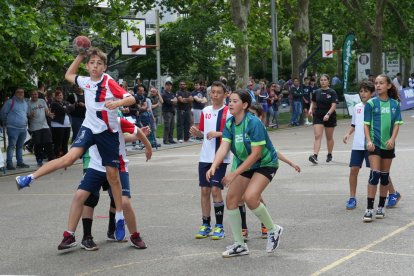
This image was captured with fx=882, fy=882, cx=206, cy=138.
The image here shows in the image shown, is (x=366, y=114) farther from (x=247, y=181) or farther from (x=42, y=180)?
(x=42, y=180)

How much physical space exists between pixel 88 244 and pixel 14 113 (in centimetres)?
1047

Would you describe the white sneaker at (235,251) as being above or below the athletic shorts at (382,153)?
below

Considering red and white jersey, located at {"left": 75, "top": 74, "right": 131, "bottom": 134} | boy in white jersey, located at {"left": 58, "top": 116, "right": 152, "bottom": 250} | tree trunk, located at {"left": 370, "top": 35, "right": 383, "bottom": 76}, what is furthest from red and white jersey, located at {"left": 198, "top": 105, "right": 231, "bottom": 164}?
tree trunk, located at {"left": 370, "top": 35, "right": 383, "bottom": 76}

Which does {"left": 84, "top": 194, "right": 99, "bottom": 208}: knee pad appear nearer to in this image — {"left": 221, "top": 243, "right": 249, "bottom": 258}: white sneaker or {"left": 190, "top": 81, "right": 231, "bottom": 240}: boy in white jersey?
{"left": 190, "top": 81, "right": 231, "bottom": 240}: boy in white jersey

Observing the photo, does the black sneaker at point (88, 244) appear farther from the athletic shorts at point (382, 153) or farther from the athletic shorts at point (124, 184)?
the athletic shorts at point (382, 153)

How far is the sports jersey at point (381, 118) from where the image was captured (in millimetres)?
10672

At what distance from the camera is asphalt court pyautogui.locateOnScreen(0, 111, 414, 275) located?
8000 millimetres

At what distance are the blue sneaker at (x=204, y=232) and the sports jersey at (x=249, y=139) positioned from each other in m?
1.20

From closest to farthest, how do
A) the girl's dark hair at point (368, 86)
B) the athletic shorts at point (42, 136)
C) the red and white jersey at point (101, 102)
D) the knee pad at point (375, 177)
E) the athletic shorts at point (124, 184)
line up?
the red and white jersey at point (101, 102)
the athletic shorts at point (124, 184)
the knee pad at point (375, 177)
the girl's dark hair at point (368, 86)
the athletic shorts at point (42, 136)

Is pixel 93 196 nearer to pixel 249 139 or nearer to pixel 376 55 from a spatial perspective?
pixel 249 139

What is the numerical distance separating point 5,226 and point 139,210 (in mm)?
1912

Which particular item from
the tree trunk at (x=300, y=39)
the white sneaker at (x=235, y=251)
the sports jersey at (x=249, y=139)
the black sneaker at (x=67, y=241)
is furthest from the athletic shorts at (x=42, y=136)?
the tree trunk at (x=300, y=39)

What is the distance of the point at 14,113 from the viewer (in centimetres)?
1897

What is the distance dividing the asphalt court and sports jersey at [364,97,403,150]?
970 millimetres
